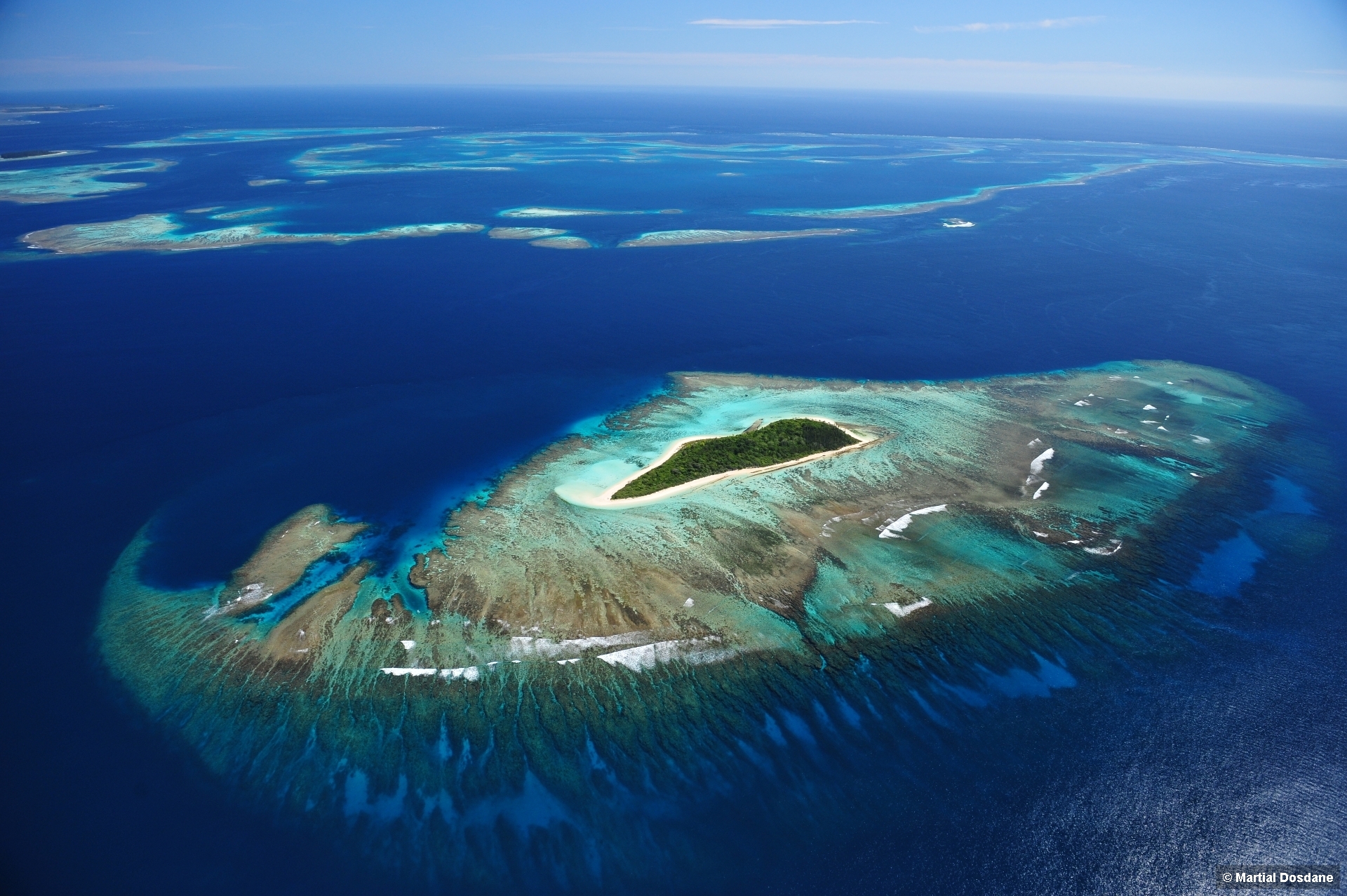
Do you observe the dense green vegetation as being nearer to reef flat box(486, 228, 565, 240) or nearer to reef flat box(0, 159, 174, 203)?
reef flat box(486, 228, 565, 240)

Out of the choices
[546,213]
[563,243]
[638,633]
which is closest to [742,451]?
[638,633]

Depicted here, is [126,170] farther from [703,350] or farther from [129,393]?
[703,350]

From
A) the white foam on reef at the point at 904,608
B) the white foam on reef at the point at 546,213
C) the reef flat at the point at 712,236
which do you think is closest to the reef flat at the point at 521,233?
the white foam on reef at the point at 546,213

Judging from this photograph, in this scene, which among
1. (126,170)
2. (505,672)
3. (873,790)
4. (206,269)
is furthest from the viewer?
(126,170)

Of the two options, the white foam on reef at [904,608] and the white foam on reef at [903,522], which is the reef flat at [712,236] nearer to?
the white foam on reef at [903,522]

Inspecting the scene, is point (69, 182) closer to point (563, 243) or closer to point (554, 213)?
point (554, 213)

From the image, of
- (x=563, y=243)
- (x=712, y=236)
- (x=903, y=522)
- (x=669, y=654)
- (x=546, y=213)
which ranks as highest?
(x=546, y=213)

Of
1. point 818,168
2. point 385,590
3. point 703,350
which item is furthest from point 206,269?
point 818,168
